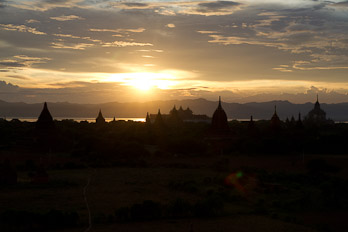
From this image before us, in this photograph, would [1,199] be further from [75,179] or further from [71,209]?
[75,179]

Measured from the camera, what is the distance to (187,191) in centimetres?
2367

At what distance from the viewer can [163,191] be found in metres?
23.6

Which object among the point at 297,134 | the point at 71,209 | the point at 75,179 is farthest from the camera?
the point at 297,134

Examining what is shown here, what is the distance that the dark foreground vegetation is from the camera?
660 inches

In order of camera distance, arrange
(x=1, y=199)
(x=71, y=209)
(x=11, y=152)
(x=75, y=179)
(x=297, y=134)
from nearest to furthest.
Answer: (x=71, y=209)
(x=1, y=199)
(x=75, y=179)
(x=11, y=152)
(x=297, y=134)

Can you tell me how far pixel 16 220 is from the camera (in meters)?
15.3

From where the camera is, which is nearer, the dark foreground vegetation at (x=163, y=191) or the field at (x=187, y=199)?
the dark foreground vegetation at (x=163, y=191)

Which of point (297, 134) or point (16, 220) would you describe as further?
point (297, 134)

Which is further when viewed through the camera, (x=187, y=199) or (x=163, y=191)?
(x=163, y=191)

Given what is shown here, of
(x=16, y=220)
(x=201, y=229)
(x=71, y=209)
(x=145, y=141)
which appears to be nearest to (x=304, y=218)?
(x=201, y=229)

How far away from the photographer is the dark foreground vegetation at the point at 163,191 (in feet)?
55.0

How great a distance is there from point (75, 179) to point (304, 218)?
1544cm

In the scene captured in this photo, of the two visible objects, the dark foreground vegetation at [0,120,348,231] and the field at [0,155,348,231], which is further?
the field at [0,155,348,231]

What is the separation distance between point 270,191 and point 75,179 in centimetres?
1268
